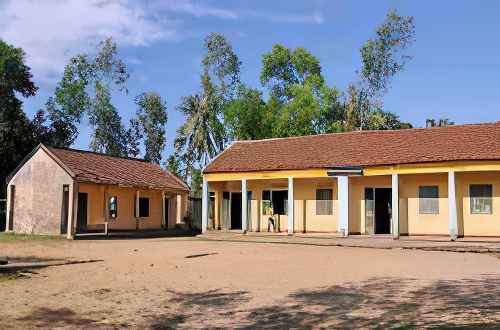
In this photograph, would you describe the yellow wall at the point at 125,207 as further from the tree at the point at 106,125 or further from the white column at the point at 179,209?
the tree at the point at 106,125

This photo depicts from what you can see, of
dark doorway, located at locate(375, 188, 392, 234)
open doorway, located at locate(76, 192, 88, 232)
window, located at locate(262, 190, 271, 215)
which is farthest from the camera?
window, located at locate(262, 190, 271, 215)

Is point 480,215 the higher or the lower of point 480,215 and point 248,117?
the lower

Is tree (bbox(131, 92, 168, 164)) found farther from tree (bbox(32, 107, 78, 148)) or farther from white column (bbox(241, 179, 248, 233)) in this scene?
white column (bbox(241, 179, 248, 233))

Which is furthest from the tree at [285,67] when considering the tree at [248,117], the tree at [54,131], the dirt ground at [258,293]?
the dirt ground at [258,293]

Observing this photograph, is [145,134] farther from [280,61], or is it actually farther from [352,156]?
[352,156]

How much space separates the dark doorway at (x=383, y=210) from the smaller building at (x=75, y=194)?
37.7 feet

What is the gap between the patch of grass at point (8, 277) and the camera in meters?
10.2

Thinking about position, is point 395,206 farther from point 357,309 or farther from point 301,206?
point 357,309

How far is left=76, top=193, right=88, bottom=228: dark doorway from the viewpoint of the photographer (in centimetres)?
2489

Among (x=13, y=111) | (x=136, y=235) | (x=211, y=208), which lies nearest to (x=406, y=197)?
(x=211, y=208)

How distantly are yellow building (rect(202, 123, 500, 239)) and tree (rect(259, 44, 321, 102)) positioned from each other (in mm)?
20556

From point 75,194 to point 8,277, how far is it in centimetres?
1264

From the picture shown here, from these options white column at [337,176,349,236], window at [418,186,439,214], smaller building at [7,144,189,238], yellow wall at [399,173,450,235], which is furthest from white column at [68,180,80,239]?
window at [418,186,439,214]

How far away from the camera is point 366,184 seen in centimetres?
2377
